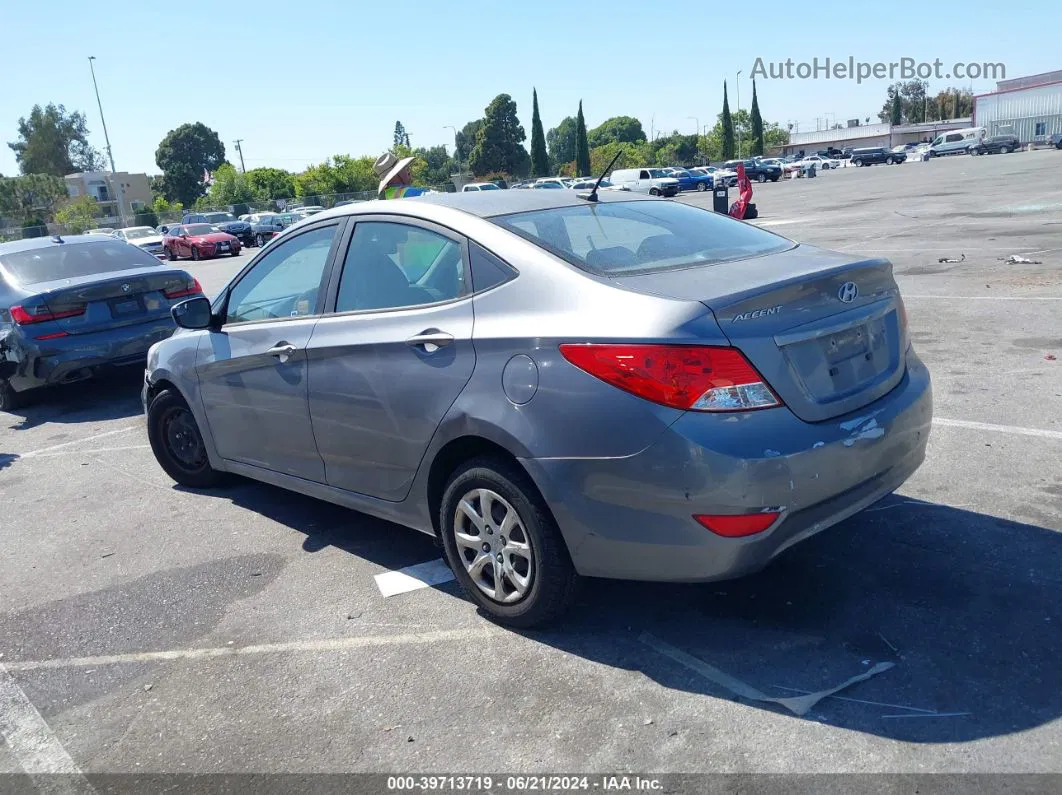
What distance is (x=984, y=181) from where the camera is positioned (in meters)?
33.3

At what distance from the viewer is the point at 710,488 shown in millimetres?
3064

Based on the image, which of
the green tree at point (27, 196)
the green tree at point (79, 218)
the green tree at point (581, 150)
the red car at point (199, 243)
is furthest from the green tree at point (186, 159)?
the red car at point (199, 243)

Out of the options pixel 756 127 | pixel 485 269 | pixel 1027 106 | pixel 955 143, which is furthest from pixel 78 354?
pixel 756 127

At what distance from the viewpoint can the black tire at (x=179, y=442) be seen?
577 centimetres

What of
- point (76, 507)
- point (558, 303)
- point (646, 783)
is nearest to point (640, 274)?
point (558, 303)

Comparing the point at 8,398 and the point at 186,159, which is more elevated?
the point at 186,159

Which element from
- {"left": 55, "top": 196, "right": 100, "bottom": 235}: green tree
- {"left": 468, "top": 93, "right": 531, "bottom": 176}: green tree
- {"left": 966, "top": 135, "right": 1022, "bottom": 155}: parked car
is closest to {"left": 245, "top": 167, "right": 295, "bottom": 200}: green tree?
{"left": 55, "top": 196, "right": 100, "bottom": 235}: green tree

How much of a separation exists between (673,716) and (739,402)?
1.07 m

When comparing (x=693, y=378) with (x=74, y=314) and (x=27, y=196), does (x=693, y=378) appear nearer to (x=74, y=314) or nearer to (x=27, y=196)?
(x=74, y=314)

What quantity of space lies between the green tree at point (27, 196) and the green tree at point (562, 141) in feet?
256

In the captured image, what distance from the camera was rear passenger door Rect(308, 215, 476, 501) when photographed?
12.3 ft

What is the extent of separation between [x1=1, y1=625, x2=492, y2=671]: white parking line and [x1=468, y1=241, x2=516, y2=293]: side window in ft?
4.65

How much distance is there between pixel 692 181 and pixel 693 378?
192 ft

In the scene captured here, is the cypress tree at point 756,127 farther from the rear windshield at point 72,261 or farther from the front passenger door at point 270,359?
the front passenger door at point 270,359
